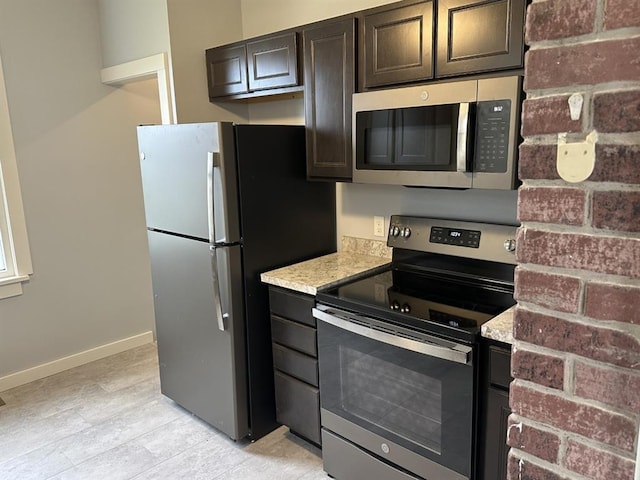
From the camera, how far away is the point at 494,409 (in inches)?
65.7

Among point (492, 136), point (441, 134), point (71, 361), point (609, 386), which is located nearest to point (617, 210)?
point (609, 386)

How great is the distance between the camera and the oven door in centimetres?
173

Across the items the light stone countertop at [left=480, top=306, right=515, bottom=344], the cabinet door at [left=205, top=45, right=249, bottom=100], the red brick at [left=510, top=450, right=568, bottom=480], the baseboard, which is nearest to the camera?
the red brick at [left=510, top=450, right=568, bottom=480]

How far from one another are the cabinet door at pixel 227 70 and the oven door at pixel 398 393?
1487mm

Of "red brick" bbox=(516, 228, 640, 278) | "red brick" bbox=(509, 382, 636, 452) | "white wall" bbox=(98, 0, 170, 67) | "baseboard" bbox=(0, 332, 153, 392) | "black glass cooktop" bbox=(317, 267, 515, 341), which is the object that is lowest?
"baseboard" bbox=(0, 332, 153, 392)

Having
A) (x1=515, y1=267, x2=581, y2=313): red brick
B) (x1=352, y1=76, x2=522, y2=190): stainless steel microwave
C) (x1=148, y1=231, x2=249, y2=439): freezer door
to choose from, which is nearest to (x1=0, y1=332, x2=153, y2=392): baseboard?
(x1=148, y1=231, x2=249, y2=439): freezer door

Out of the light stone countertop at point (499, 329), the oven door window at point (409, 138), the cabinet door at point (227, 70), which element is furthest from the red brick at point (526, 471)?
the cabinet door at point (227, 70)

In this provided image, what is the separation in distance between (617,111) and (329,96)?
1674mm

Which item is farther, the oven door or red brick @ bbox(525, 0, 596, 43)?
the oven door

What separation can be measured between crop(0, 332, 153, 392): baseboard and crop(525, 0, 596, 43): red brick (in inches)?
141

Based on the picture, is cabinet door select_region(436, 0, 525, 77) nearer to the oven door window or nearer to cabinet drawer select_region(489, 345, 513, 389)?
the oven door window

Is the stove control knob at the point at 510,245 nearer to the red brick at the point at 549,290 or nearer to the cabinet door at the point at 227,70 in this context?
the red brick at the point at 549,290

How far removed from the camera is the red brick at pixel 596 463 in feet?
2.82

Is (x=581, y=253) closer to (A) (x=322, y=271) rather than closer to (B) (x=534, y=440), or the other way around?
(B) (x=534, y=440)
